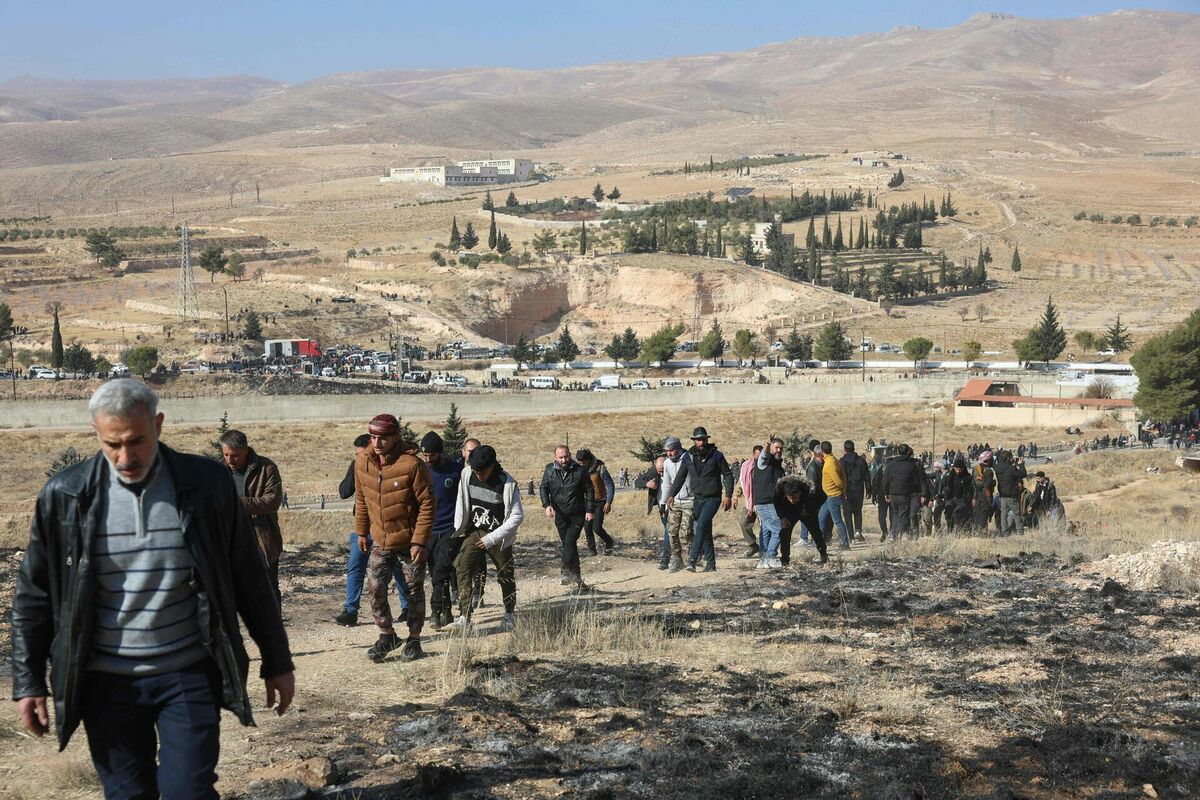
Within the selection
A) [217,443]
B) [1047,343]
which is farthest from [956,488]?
[1047,343]

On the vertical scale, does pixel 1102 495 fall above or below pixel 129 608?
below

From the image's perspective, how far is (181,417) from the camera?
4834 centimetres

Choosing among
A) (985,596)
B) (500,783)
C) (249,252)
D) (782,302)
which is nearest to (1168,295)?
(782,302)

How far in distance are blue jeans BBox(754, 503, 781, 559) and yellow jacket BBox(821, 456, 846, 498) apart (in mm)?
1468

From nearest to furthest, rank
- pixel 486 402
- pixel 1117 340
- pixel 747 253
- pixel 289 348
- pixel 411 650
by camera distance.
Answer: pixel 411 650 < pixel 486 402 < pixel 289 348 < pixel 1117 340 < pixel 747 253

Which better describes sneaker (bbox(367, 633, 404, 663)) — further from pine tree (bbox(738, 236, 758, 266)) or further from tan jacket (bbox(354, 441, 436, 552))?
pine tree (bbox(738, 236, 758, 266))

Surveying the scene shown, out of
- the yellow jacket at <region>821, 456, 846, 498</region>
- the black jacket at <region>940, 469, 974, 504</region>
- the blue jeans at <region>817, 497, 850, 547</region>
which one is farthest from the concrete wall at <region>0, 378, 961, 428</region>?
the yellow jacket at <region>821, 456, 846, 498</region>

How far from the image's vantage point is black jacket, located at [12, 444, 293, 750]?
147 inches

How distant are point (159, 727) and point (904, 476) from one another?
1236cm

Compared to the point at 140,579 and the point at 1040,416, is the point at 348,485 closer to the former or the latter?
the point at 140,579

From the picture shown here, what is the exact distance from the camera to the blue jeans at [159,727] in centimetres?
380

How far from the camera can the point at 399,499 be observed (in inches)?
314

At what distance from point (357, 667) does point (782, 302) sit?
268 ft

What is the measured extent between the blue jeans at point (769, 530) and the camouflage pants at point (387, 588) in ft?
17.2
